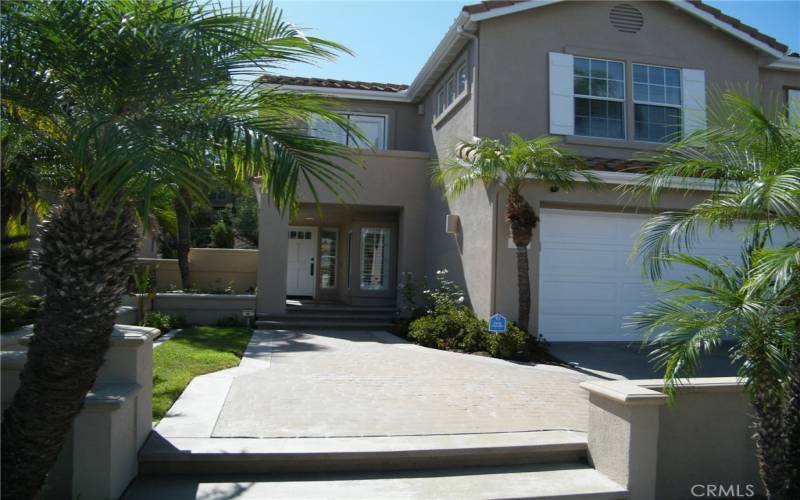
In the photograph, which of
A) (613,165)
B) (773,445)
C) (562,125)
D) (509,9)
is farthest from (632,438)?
(509,9)

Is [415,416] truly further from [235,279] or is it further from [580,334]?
[235,279]

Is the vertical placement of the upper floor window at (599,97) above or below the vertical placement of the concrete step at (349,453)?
above

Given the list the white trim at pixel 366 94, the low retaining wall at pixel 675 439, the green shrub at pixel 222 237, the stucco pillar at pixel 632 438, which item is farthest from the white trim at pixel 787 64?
the green shrub at pixel 222 237

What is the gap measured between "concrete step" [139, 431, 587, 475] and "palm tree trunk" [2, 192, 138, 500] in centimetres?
102

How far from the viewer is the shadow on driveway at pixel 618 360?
9.28 metres

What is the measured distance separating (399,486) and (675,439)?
247 cm

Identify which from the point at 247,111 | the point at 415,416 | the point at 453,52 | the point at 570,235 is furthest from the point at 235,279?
the point at 247,111

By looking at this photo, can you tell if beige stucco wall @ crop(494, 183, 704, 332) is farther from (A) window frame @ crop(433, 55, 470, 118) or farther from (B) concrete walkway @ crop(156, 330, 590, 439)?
(A) window frame @ crop(433, 55, 470, 118)

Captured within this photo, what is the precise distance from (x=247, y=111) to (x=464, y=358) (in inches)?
252

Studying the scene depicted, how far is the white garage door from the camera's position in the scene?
37.8ft

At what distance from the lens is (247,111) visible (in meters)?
4.72

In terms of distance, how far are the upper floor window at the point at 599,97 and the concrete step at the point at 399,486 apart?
8.73 metres

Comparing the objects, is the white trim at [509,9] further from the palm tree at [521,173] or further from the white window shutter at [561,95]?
the palm tree at [521,173]

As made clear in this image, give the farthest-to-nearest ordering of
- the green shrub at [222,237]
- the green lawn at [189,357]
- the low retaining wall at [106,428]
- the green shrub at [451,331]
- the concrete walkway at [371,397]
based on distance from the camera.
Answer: the green shrub at [222,237] → the green shrub at [451,331] → the green lawn at [189,357] → the concrete walkway at [371,397] → the low retaining wall at [106,428]
